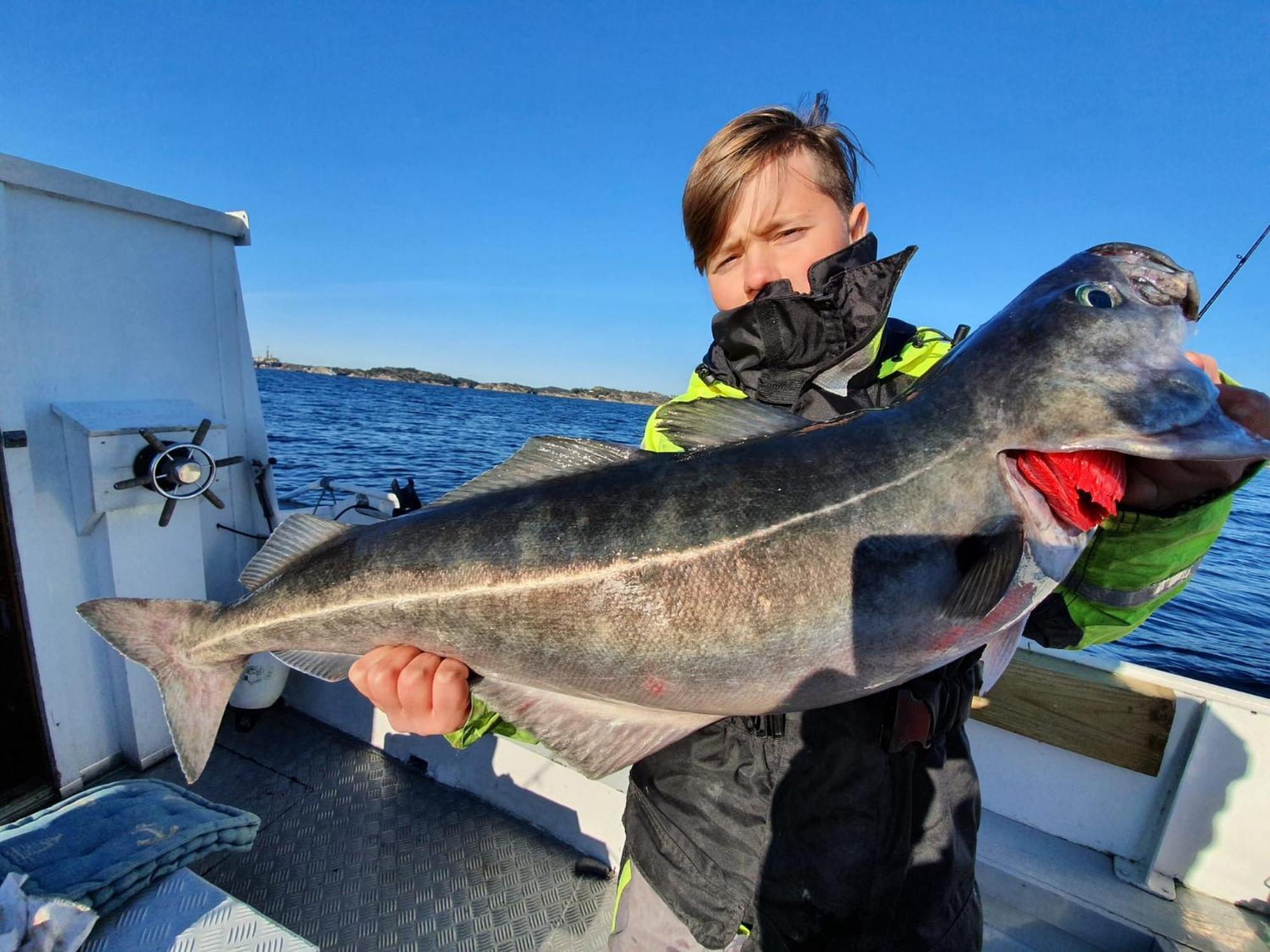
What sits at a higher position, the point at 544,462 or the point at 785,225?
the point at 785,225

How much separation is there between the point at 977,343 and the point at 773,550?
3.29ft

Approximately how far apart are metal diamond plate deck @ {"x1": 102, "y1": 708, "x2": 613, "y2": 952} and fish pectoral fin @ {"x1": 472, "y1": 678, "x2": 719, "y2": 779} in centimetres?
224

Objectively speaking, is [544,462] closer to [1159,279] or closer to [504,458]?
[1159,279]

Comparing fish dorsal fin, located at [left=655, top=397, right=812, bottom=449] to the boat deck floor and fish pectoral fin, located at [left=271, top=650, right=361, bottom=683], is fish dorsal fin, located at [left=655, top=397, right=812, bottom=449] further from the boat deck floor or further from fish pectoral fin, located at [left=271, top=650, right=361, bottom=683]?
the boat deck floor

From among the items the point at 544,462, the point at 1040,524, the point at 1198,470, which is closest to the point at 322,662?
the point at 544,462

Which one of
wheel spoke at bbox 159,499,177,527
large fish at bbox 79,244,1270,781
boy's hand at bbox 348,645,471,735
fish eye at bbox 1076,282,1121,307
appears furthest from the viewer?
wheel spoke at bbox 159,499,177,527

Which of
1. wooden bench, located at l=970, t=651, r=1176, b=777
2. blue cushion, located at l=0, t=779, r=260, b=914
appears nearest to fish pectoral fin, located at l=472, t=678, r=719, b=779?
blue cushion, located at l=0, t=779, r=260, b=914

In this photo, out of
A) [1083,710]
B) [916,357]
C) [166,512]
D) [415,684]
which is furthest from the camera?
[166,512]

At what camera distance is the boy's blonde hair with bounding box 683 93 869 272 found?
2.97 metres

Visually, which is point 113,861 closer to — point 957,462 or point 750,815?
point 750,815

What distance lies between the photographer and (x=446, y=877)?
4.19 m

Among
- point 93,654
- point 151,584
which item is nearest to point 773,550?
point 151,584

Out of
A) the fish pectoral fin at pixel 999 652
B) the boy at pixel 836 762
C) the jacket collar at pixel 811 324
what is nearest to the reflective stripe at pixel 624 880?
the boy at pixel 836 762

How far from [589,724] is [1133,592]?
6.26 ft
